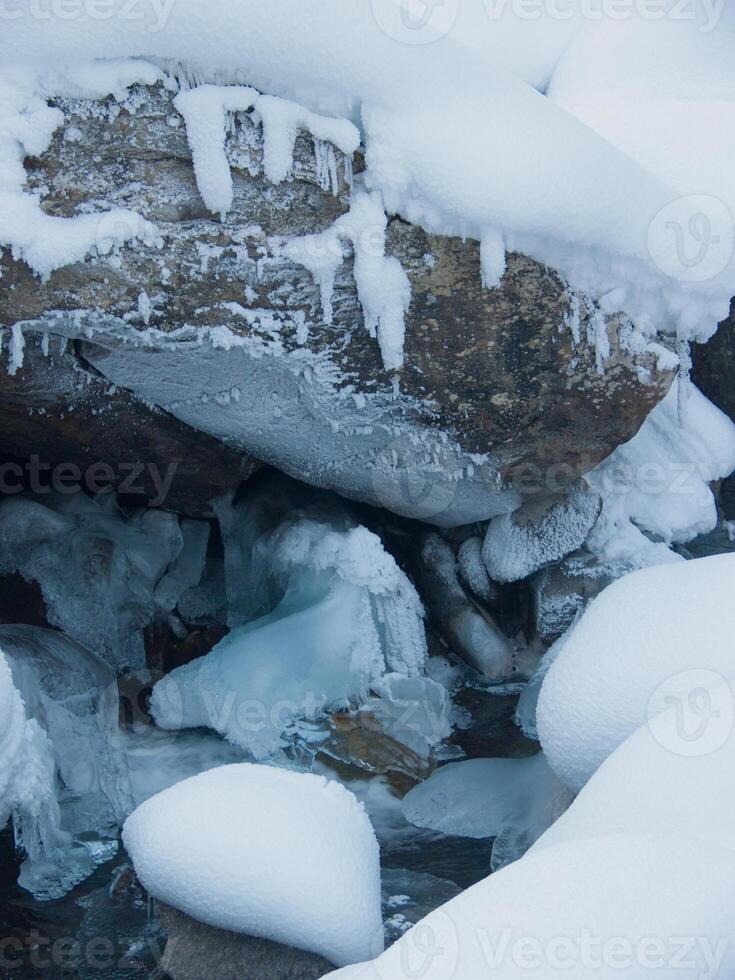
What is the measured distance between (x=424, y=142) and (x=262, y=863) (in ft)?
7.02

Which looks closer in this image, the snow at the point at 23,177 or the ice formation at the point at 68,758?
the ice formation at the point at 68,758

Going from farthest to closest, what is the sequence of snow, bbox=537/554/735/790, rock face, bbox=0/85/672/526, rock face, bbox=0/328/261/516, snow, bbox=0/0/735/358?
rock face, bbox=0/328/261/516
rock face, bbox=0/85/672/526
snow, bbox=0/0/735/358
snow, bbox=537/554/735/790

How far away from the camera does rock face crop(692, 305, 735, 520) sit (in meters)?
4.91

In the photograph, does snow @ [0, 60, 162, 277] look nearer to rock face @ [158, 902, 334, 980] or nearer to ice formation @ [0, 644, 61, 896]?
ice formation @ [0, 644, 61, 896]

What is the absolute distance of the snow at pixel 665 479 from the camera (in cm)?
437

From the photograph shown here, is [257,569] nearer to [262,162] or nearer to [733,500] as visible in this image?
[262,162]

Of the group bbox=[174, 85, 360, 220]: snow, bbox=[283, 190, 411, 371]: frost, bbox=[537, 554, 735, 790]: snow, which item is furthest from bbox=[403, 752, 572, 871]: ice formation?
bbox=[174, 85, 360, 220]: snow

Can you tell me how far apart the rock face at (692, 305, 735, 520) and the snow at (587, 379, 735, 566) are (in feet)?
0.37

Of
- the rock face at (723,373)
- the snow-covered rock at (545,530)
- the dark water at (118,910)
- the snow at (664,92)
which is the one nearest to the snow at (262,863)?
the dark water at (118,910)

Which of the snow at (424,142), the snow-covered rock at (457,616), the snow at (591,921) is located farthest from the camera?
the snow-covered rock at (457,616)

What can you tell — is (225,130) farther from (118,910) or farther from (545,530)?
(118,910)

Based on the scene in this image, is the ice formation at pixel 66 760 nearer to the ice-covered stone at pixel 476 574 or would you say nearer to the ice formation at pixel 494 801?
the ice formation at pixel 494 801

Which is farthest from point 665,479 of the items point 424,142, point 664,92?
point 424,142

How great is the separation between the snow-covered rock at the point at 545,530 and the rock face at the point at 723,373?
3.22ft
